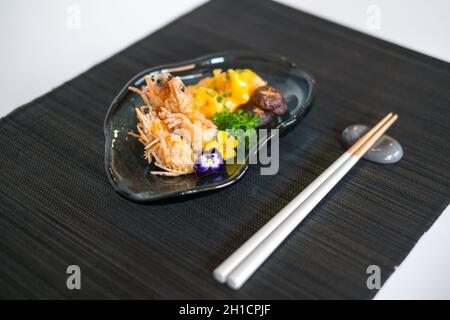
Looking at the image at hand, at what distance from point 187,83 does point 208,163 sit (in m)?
0.48

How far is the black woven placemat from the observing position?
1451 millimetres

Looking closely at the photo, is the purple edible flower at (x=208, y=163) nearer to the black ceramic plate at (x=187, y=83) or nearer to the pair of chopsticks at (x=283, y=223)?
the black ceramic plate at (x=187, y=83)

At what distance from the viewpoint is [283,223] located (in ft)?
5.01

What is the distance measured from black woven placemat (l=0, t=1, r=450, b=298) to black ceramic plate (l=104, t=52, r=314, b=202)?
89mm

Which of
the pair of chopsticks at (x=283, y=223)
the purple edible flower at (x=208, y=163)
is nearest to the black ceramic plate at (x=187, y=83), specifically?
the purple edible flower at (x=208, y=163)

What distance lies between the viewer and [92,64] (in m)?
2.21

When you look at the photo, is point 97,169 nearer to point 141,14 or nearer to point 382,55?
point 141,14

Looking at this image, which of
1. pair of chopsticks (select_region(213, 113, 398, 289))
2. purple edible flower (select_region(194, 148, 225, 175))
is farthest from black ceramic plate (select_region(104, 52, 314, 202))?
pair of chopsticks (select_region(213, 113, 398, 289))

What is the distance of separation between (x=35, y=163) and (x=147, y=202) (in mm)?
475

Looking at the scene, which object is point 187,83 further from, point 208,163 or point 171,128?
point 208,163

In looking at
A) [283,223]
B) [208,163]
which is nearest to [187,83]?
[208,163]

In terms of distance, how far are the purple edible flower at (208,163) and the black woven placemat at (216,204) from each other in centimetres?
10

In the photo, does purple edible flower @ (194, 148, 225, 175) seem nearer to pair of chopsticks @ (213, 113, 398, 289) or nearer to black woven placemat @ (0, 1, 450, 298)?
black woven placemat @ (0, 1, 450, 298)
